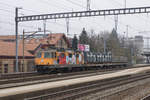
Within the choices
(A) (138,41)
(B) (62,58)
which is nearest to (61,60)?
(B) (62,58)

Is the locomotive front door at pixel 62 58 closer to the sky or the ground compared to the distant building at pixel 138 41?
closer to the ground

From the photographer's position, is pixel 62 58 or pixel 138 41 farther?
pixel 138 41

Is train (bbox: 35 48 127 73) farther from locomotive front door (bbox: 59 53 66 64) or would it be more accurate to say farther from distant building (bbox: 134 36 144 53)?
distant building (bbox: 134 36 144 53)

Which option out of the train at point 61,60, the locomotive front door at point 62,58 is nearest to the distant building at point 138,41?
the train at point 61,60

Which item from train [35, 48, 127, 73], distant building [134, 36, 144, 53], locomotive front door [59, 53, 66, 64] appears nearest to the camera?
train [35, 48, 127, 73]

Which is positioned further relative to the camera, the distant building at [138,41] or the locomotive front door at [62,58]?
the distant building at [138,41]

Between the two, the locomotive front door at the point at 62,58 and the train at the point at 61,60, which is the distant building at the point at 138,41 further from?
the locomotive front door at the point at 62,58

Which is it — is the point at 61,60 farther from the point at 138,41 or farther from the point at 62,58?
the point at 138,41

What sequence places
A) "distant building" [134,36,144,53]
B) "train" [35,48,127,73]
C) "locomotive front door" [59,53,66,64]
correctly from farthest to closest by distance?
"distant building" [134,36,144,53] < "locomotive front door" [59,53,66,64] < "train" [35,48,127,73]

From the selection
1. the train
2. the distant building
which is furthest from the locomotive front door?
the distant building

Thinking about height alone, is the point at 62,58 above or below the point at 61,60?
above

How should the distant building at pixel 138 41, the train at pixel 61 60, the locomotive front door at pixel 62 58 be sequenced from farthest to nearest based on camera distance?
the distant building at pixel 138 41 → the locomotive front door at pixel 62 58 → the train at pixel 61 60

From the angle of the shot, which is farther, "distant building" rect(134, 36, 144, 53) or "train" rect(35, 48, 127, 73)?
"distant building" rect(134, 36, 144, 53)

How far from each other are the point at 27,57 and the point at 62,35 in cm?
1470
